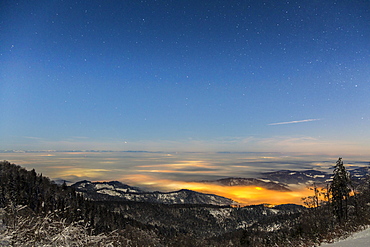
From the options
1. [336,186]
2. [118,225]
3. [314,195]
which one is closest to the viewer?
[336,186]

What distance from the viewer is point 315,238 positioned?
16.0 metres

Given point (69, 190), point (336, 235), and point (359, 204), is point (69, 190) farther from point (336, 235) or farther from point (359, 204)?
point (336, 235)

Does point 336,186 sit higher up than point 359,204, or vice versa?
point 336,186

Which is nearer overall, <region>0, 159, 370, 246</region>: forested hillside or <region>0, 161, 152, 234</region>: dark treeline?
<region>0, 159, 370, 246</region>: forested hillside

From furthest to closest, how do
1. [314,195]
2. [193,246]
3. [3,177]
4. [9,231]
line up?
[193,246]
[3,177]
[314,195]
[9,231]

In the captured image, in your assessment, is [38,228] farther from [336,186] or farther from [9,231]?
[336,186]

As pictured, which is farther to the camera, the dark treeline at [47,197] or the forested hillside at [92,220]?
the dark treeline at [47,197]

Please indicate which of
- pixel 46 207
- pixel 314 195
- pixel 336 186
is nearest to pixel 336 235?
pixel 336 186

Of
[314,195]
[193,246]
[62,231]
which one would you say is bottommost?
[193,246]

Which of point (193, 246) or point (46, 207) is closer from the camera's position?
point (46, 207)

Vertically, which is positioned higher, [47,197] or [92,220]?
[47,197]

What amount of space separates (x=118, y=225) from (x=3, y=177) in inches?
2394

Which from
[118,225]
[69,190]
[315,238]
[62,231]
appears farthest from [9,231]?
[69,190]

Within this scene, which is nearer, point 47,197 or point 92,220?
point 92,220
